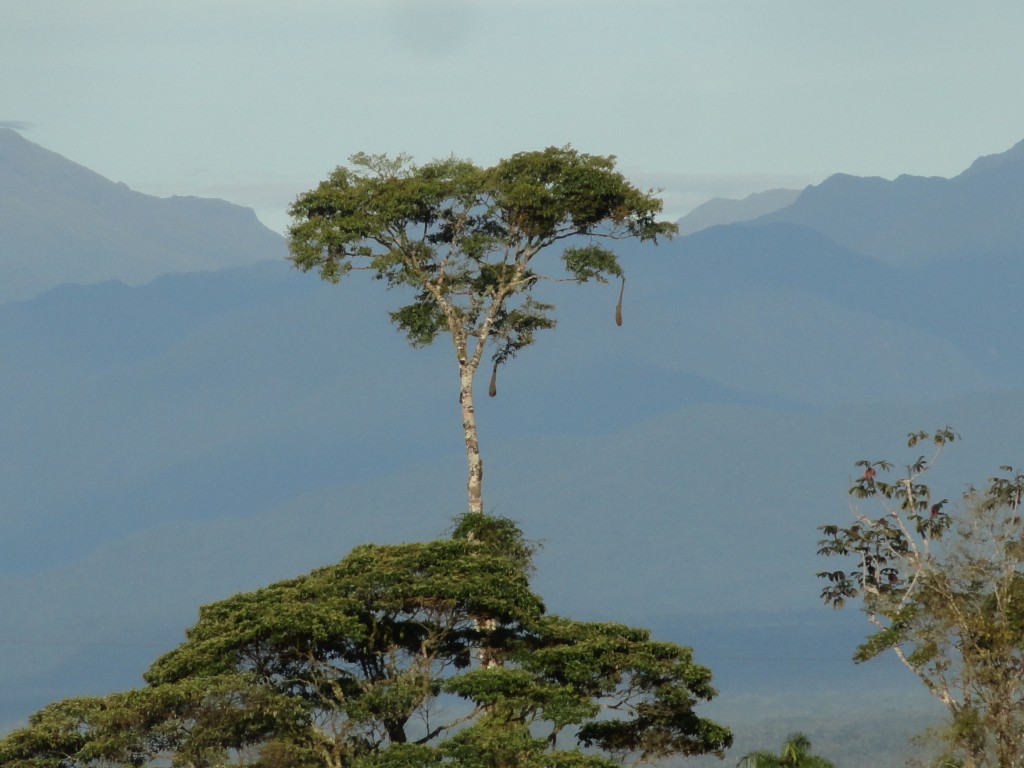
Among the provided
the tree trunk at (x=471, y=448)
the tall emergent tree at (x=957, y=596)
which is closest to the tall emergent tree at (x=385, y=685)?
the tall emergent tree at (x=957, y=596)

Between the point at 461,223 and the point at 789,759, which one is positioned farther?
the point at 461,223

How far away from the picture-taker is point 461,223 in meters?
47.1

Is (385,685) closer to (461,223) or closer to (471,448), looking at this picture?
(471,448)

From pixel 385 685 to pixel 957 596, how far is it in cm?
1241

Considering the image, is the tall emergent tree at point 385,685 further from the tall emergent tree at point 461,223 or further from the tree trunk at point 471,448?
the tall emergent tree at point 461,223

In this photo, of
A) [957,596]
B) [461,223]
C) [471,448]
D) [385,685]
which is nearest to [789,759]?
[957,596]

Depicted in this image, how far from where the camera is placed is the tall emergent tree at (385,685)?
31578 mm

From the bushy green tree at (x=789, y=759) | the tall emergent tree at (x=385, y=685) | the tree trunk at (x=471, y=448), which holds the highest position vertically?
the tree trunk at (x=471, y=448)

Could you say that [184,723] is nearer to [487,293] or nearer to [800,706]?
[487,293]

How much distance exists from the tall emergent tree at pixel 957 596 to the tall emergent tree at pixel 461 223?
446 inches

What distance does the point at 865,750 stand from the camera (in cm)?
13625

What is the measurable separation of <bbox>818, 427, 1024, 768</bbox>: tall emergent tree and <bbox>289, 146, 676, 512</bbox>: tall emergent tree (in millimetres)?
11330

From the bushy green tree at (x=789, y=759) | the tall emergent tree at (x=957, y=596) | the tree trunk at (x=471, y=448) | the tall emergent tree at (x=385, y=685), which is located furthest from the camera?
the tree trunk at (x=471, y=448)

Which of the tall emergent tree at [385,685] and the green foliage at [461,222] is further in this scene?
the green foliage at [461,222]
